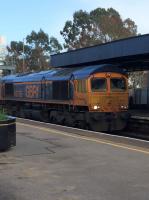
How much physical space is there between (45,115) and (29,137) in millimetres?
12366

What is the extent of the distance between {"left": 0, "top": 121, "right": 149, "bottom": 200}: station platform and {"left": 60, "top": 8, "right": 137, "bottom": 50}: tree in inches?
3000

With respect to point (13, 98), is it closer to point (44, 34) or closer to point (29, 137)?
point (29, 137)

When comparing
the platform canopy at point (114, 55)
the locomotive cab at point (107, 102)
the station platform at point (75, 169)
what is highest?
the platform canopy at point (114, 55)

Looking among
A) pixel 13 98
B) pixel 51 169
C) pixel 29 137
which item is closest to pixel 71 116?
pixel 29 137

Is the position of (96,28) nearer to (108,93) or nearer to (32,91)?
(32,91)

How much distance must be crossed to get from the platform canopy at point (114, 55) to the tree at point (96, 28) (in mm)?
51704

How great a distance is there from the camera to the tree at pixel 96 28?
91.8 m

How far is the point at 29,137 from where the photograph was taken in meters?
17.6

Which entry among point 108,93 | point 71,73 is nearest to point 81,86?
point 108,93

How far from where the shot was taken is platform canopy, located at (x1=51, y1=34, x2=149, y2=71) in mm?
27172

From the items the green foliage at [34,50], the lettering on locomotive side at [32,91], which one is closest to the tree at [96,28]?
the green foliage at [34,50]

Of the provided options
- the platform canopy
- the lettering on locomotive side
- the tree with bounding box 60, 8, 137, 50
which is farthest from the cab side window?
the tree with bounding box 60, 8, 137, 50

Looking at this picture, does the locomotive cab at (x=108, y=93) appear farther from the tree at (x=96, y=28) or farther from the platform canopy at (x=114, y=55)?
the tree at (x=96, y=28)

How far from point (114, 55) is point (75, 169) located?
1906cm
